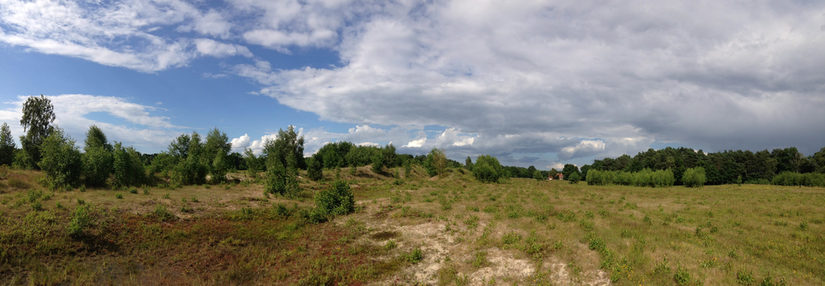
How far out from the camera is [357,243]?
1938cm

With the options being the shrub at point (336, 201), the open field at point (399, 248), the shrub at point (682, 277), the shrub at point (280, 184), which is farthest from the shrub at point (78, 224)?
the shrub at point (682, 277)

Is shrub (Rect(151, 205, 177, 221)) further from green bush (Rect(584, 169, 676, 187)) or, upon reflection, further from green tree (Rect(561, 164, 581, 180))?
green tree (Rect(561, 164, 581, 180))

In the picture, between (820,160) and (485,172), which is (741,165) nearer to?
(820,160)

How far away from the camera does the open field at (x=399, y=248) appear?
13.5 metres

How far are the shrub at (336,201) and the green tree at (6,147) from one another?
2601 inches

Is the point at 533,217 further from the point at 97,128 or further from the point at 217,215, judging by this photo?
the point at 97,128

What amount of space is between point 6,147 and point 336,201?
228ft

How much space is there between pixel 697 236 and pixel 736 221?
7.77 meters

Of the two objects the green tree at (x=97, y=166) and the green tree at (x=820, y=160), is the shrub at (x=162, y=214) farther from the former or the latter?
the green tree at (x=820, y=160)

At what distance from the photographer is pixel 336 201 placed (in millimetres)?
29078

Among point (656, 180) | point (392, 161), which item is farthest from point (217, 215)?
point (656, 180)

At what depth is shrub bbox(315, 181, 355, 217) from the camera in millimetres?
27775

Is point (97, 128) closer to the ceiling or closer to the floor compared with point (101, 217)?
closer to the ceiling

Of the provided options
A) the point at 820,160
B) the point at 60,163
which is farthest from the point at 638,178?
the point at 60,163
